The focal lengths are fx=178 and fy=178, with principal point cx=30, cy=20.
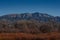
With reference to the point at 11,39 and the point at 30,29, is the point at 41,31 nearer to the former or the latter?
the point at 30,29

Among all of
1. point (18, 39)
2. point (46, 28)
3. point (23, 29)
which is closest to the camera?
point (18, 39)

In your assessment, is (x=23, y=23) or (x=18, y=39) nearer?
(x=18, y=39)

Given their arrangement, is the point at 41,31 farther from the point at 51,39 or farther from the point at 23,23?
the point at 51,39

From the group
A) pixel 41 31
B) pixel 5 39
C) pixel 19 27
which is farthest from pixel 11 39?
pixel 19 27

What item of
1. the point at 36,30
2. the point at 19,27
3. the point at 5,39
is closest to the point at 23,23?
the point at 19,27

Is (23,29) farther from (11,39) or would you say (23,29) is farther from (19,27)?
(11,39)

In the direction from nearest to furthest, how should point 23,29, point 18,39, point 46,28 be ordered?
point 18,39 < point 46,28 < point 23,29

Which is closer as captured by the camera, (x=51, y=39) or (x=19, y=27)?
(x=51, y=39)
